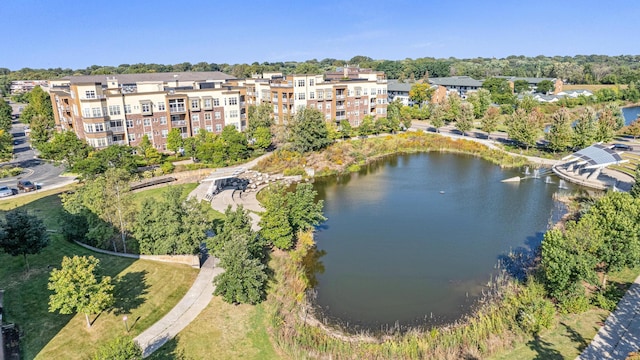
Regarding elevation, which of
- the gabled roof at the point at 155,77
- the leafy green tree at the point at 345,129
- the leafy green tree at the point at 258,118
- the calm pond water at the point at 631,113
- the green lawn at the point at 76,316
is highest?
the gabled roof at the point at 155,77

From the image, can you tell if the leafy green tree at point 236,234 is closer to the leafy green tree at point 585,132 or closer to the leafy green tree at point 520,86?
the leafy green tree at point 585,132

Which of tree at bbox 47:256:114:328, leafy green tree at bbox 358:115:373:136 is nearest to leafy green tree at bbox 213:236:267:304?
tree at bbox 47:256:114:328

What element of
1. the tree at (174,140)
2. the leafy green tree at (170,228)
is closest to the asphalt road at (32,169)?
the tree at (174,140)

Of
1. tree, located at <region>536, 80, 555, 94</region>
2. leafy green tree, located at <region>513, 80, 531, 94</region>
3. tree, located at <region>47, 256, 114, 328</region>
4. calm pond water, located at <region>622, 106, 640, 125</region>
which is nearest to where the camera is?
tree, located at <region>47, 256, 114, 328</region>

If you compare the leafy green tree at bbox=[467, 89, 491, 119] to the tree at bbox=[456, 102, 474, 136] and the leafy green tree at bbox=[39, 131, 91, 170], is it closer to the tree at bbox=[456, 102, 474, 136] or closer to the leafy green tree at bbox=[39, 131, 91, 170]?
the tree at bbox=[456, 102, 474, 136]

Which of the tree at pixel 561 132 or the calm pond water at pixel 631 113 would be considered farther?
the calm pond water at pixel 631 113

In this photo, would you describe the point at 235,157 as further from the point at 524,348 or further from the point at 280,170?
the point at 524,348

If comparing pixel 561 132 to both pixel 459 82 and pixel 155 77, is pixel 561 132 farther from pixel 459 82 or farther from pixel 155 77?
pixel 155 77
